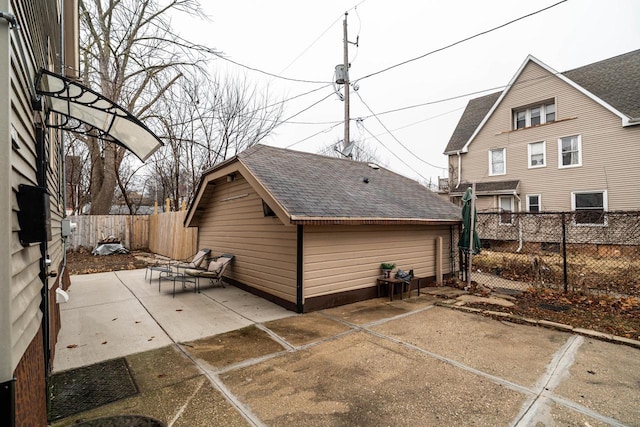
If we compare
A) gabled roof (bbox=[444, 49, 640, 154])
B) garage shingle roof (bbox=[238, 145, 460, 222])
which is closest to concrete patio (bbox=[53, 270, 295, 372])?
garage shingle roof (bbox=[238, 145, 460, 222])

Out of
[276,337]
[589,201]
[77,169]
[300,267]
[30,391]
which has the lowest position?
[276,337]

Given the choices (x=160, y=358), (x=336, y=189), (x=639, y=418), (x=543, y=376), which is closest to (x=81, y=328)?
(x=160, y=358)

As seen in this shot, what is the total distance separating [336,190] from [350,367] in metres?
4.44

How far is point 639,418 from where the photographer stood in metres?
2.62

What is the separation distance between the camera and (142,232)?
15.9 m

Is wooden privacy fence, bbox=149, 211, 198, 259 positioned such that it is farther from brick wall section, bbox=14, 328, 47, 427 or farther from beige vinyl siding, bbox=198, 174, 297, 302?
brick wall section, bbox=14, 328, 47, 427

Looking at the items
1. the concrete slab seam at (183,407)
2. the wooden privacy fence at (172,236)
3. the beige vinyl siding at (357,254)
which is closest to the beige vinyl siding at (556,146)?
the beige vinyl siding at (357,254)

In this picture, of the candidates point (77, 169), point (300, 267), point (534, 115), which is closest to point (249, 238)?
point (300, 267)

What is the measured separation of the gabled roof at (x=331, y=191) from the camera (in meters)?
5.79

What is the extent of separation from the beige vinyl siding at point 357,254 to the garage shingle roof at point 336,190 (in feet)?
1.29

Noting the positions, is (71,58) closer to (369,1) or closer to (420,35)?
(369,1)

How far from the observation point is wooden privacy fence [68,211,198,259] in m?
12.2

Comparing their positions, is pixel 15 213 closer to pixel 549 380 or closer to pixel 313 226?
pixel 313 226

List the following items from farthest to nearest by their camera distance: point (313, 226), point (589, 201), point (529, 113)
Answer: point (529, 113) < point (589, 201) < point (313, 226)
